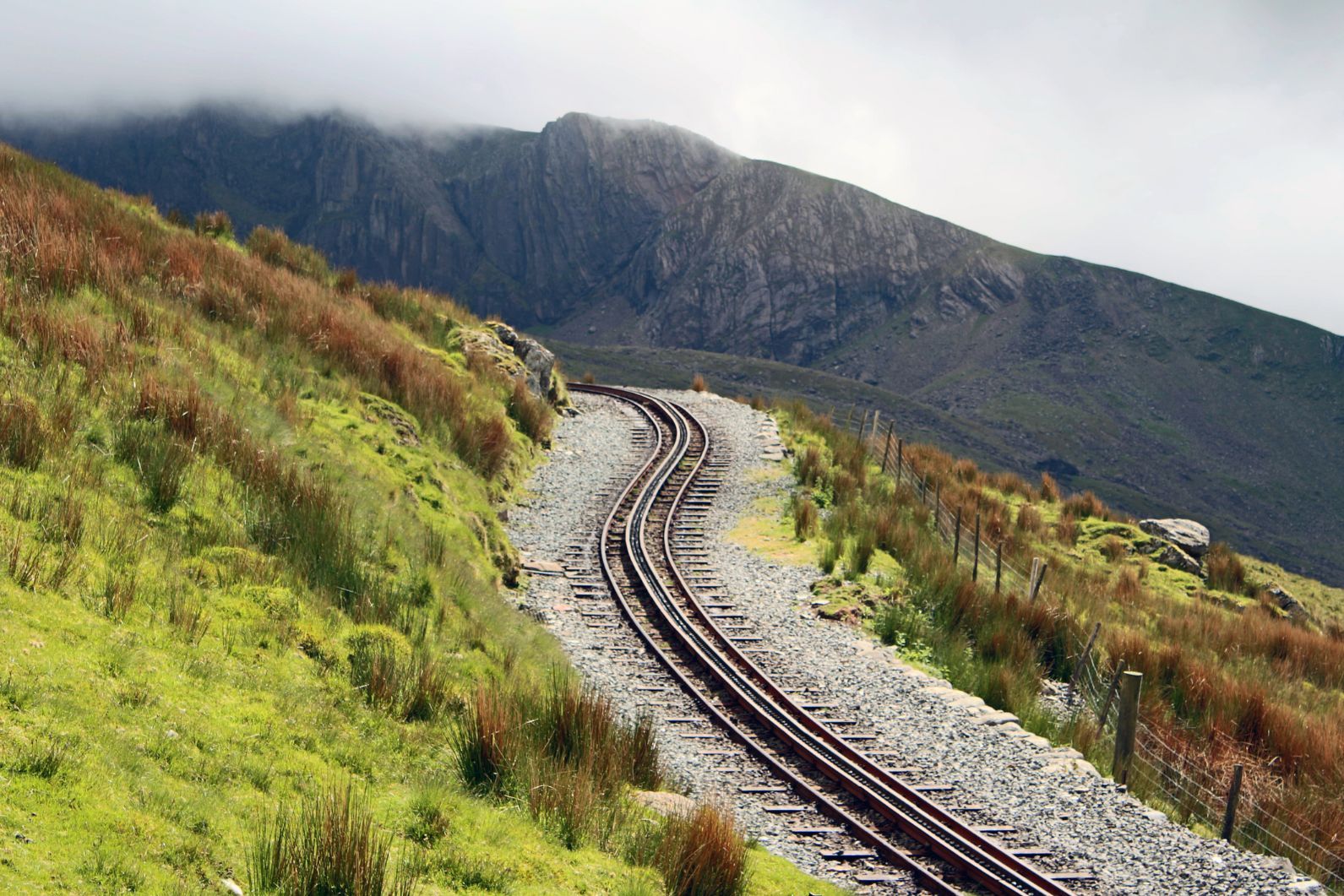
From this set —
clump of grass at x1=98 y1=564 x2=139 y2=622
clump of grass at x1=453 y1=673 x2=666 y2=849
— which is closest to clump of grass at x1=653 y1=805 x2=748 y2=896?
clump of grass at x1=453 y1=673 x2=666 y2=849

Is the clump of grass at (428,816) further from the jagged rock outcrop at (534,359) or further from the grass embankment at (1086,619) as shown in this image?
the jagged rock outcrop at (534,359)

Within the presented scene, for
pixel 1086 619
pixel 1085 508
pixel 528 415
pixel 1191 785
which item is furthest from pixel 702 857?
pixel 1085 508

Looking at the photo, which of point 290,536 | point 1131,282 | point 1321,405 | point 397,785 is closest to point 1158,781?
point 397,785

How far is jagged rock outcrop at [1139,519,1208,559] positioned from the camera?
95.5 ft

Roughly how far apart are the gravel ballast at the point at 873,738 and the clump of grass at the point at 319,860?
3928 millimetres

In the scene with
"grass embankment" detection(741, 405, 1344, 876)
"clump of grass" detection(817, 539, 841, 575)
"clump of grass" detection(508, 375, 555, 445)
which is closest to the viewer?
"grass embankment" detection(741, 405, 1344, 876)

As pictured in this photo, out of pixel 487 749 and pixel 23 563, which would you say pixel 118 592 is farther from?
pixel 487 749

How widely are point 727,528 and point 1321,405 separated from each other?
14423cm

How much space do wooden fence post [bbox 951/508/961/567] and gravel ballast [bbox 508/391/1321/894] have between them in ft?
8.24

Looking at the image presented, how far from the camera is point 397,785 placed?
6.25 m

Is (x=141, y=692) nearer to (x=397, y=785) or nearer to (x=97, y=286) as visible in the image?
(x=397, y=785)

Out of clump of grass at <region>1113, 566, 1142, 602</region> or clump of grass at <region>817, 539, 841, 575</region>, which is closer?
clump of grass at <region>817, 539, 841, 575</region>

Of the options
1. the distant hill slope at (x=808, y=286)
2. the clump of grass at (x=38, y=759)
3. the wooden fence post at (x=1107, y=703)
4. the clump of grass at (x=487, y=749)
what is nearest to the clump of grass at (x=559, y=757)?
the clump of grass at (x=487, y=749)

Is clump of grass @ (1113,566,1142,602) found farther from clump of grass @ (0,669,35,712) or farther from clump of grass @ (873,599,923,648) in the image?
clump of grass @ (0,669,35,712)
